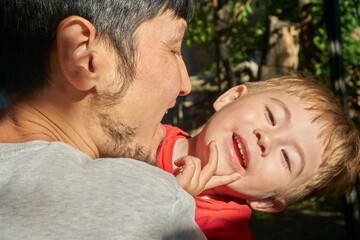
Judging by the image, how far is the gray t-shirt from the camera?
1.06m

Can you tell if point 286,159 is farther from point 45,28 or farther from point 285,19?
point 285,19

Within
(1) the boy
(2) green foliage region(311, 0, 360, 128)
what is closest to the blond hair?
(1) the boy

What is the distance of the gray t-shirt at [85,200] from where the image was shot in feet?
3.48

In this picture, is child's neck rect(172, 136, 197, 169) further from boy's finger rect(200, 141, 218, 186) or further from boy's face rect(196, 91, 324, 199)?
boy's finger rect(200, 141, 218, 186)

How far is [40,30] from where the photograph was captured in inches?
59.7

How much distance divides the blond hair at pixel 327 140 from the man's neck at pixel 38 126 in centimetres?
145

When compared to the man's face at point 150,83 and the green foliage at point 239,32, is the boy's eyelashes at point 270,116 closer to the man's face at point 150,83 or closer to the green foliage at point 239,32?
the man's face at point 150,83

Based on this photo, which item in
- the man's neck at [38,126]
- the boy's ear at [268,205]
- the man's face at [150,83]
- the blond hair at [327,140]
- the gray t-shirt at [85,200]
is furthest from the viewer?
the boy's ear at [268,205]

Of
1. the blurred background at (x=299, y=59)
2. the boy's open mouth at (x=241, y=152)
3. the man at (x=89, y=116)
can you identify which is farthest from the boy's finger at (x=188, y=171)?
the blurred background at (x=299, y=59)

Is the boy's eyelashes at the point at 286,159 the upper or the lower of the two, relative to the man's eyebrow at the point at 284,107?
lower

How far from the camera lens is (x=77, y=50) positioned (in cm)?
145

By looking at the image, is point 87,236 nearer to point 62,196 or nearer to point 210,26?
point 62,196

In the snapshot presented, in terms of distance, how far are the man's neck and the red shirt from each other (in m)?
0.94

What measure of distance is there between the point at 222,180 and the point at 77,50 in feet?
3.54
